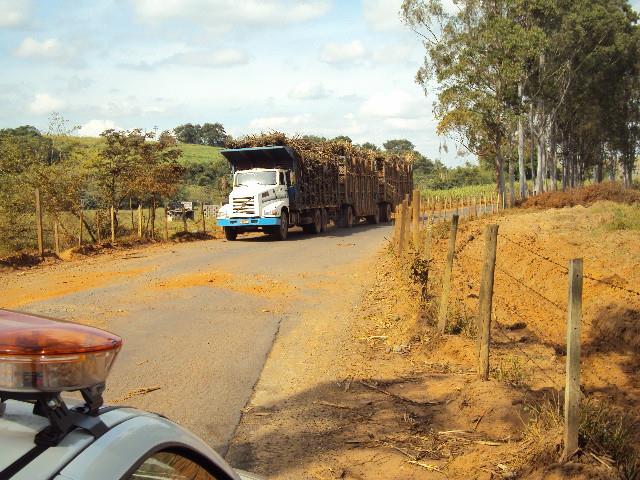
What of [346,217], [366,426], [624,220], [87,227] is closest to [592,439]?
[366,426]

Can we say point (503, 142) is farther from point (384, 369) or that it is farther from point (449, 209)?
point (384, 369)

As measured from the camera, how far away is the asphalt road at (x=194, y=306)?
6.49 metres

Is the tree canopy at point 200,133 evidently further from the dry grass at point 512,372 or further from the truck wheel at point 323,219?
the dry grass at point 512,372

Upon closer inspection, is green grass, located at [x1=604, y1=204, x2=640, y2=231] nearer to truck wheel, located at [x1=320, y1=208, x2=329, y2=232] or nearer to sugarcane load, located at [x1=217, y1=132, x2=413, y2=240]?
sugarcane load, located at [x1=217, y1=132, x2=413, y2=240]

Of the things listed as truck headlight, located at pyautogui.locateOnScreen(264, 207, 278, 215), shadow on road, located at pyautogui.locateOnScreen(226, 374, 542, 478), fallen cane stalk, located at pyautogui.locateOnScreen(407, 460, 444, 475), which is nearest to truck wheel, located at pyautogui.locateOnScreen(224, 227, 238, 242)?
truck headlight, located at pyautogui.locateOnScreen(264, 207, 278, 215)

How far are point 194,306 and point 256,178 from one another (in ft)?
41.7

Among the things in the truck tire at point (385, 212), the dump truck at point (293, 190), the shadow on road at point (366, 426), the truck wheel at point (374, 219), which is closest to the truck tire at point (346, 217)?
the dump truck at point (293, 190)

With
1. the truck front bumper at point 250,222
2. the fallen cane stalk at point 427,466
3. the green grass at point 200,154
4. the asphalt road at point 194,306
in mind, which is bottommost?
the fallen cane stalk at point 427,466

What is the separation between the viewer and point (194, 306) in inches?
437

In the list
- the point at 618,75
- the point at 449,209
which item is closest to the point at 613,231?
the point at 449,209

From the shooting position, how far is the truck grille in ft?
73.8

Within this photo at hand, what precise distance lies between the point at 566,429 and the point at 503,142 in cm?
3436

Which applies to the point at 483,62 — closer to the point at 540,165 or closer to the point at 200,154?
the point at 540,165

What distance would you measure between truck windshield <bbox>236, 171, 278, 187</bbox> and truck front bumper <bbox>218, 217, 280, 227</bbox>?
1487mm
